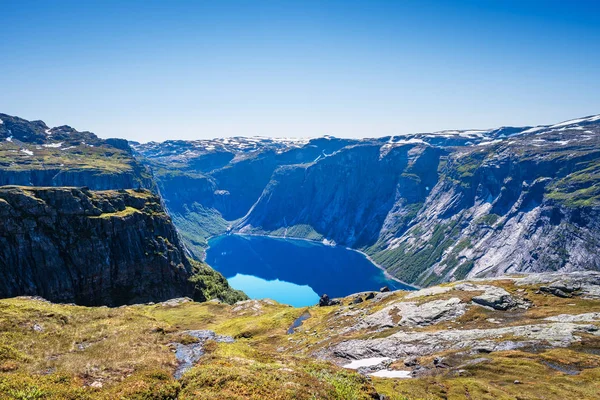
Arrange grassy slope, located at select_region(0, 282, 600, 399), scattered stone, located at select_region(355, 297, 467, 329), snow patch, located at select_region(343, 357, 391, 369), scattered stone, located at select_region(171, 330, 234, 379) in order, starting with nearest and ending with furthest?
grassy slope, located at select_region(0, 282, 600, 399)
scattered stone, located at select_region(171, 330, 234, 379)
snow patch, located at select_region(343, 357, 391, 369)
scattered stone, located at select_region(355, 297, 467, 329)

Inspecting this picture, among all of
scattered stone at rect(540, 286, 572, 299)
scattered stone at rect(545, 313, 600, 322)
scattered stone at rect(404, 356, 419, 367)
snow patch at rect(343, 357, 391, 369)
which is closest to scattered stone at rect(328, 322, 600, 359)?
snow patch at rect(343, 357, 391, 369)

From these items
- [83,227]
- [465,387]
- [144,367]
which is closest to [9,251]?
[83,227]

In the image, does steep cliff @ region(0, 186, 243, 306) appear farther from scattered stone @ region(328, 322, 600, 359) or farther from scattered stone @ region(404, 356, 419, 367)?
scattered stone @ region(404, 356, 419, 367)

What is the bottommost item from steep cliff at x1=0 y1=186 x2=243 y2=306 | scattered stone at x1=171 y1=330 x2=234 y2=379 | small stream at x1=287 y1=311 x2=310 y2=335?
small stream at x1=287 y1=311 x2=310 y2=335

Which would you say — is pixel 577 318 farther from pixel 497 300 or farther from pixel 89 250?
pixel 89 250

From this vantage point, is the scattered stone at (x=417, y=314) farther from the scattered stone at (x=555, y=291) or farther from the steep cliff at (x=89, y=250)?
the steep cliff at (x=89, y=250)

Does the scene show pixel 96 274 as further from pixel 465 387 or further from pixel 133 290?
pixel 465 387
